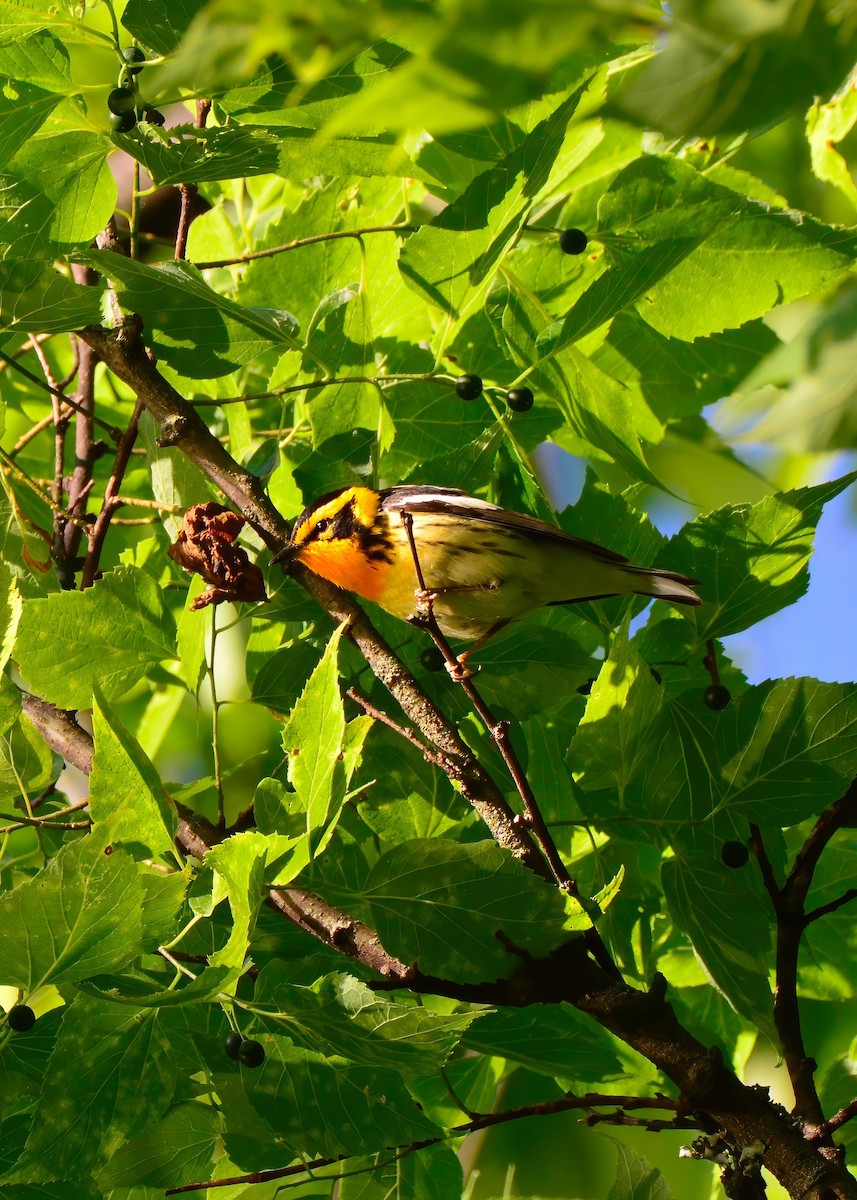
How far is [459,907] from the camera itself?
1.40 metres

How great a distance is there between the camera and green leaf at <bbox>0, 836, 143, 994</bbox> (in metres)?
1.20

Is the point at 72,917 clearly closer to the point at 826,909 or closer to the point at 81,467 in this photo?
the point at 826,909

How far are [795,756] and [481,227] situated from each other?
0.88 m

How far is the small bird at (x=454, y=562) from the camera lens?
231 centimetres

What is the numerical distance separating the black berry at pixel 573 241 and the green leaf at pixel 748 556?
20.7 inches

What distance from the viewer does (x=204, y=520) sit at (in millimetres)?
1809

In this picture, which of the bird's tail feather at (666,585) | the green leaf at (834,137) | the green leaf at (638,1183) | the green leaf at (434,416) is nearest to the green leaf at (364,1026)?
the green leaf at (638,1183)

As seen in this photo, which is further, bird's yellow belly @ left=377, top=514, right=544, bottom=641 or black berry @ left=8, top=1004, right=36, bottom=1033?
bird's yellow belly @ left=377, top=514, right=544, bottom=641

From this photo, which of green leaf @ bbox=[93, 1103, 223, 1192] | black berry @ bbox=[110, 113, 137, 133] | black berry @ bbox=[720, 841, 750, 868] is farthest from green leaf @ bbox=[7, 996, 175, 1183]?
black berry @ bbox=[110, 113, 137, 133]

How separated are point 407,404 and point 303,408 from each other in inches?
6.9

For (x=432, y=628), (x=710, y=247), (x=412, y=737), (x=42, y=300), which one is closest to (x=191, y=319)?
(x=42, y=300)

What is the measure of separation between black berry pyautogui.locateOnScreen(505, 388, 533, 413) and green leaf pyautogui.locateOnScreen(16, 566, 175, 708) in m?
0.62

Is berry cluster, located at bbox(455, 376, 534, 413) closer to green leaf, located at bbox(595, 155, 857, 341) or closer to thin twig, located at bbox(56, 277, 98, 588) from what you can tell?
green leaf, located at bbox(595, 155, 857, 341)

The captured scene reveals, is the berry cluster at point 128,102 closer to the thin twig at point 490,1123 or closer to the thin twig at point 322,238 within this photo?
the thin twig at point 322,238
